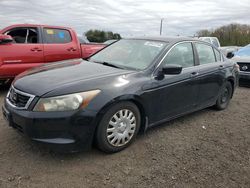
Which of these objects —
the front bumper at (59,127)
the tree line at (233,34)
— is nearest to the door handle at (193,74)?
the front bumper at (59,127)

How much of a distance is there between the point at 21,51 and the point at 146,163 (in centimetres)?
410

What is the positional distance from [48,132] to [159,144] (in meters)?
1.55

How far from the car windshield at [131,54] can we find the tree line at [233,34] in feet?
77.3

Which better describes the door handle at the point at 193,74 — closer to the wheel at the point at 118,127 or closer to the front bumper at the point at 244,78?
the wheel at the point at 118,127

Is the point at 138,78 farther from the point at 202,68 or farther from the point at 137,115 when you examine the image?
the point at 202,68

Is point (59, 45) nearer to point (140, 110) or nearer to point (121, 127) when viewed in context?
point (140, 110)

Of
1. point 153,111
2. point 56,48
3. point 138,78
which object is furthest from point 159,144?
point 56,48

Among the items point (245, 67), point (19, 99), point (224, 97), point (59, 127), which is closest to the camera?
point (59, 127)

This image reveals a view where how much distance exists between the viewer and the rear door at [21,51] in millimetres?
5434

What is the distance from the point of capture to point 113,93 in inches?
115

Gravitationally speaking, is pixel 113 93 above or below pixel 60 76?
below

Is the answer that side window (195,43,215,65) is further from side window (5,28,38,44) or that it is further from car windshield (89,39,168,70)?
side window (5,28,38,44)

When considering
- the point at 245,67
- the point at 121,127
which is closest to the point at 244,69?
the point at 245,67

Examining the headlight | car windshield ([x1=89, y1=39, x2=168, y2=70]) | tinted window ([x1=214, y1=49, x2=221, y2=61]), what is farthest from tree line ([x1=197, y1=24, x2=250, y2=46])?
the headlight
